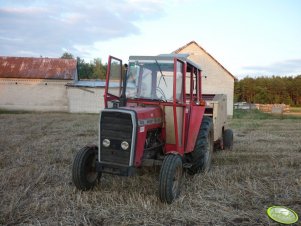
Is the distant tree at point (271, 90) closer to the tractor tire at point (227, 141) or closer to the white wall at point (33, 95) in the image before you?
the white wall at point (33, 95)

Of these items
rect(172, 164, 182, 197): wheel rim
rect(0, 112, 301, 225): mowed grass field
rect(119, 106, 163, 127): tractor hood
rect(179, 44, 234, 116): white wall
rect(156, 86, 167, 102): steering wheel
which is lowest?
rect(0, 112, 301, 225): mowed grass field

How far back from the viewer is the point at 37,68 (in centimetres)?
3266

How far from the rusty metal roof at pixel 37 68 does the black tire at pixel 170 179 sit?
1067 inches

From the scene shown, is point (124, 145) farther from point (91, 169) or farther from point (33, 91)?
point (33, 91)

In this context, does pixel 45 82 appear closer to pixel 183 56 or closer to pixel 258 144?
pixel 258 144

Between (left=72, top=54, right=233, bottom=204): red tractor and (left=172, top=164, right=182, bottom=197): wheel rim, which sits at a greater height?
(left=72, top=54, right=233, bottom=204): red tractor

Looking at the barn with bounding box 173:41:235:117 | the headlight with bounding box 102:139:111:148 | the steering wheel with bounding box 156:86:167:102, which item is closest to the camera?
the headlight with bounding box 102:139:111:148

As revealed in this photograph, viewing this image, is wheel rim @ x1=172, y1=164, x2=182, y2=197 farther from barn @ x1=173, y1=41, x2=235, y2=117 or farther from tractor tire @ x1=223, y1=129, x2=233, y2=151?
barn @ x1=173, y1=41, x2=235, y2=117

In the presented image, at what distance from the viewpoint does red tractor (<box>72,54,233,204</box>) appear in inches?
217

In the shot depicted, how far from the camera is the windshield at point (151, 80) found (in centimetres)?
631

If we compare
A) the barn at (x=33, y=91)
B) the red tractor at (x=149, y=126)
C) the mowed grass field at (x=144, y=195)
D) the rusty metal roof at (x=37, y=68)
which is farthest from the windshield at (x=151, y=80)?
the rusty metal roof at (x=37, y=68)

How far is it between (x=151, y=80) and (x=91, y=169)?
6.14ft

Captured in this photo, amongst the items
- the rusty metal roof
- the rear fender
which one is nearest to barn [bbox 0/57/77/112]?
the rusty metal roof

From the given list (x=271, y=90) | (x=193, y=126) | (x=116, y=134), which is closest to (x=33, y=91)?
(x=193, y=126)
